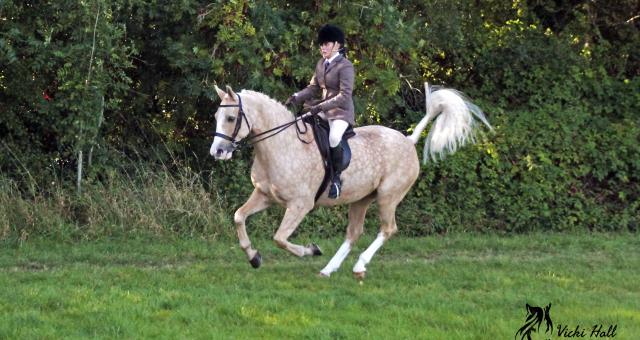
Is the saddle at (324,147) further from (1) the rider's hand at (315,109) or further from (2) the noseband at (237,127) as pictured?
(2) the noseband at (237,127)

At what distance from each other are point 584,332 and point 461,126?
4054 millimetres

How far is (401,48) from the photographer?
13461mm

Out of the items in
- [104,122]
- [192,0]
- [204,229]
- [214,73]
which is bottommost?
[204,229]

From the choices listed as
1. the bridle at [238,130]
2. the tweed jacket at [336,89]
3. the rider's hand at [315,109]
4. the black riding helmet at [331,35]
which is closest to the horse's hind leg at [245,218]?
the bridle at [238,130]

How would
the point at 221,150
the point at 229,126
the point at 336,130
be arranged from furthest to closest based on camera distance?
the point at 336,130, the point at 229,126, the point at 221,150

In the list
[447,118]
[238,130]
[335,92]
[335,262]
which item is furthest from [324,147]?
[447,118]

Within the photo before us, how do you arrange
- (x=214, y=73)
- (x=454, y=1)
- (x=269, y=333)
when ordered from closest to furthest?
(x=269, y=333)
(x=214, y=73)
(x=454, y=1)

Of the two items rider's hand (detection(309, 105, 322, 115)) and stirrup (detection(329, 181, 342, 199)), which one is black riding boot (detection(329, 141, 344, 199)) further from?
rider's hand (detection(309, 105, 322, 115))

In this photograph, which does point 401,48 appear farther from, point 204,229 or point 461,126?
point 204,229

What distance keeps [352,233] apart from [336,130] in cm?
135

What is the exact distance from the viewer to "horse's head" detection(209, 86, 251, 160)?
8711mm

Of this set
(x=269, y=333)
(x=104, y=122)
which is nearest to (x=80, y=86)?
(x=104, y=122)

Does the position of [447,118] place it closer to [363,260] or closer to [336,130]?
[336,130]

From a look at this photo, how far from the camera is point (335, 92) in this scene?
32.4ft
